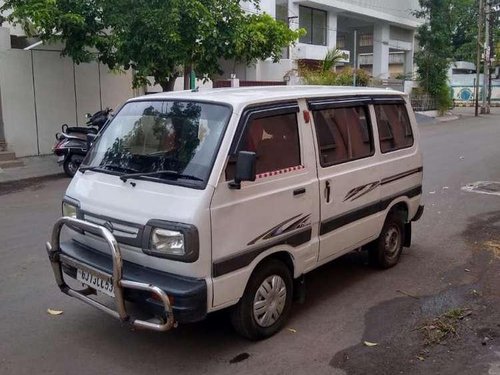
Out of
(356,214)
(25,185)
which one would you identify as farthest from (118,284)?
(25,185)

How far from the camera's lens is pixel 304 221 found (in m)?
4.48

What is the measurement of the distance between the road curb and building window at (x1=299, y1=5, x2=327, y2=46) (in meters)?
19.6

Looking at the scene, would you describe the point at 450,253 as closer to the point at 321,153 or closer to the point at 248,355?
the point at 321,153

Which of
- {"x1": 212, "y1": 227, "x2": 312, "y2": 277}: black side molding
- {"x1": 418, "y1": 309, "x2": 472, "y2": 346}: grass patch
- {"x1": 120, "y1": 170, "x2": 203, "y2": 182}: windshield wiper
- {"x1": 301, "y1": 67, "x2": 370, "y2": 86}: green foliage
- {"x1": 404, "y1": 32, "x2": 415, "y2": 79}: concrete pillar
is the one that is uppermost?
{"x1": 404, "y1": 32, "x2": 415, "y2": 79}: concrete pillar

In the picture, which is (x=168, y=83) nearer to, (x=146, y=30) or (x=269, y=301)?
(x=146, y=30)

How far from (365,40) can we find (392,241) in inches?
1507

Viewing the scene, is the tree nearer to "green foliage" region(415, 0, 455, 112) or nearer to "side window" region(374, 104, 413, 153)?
"side window" region(374, 104, 413, 153)

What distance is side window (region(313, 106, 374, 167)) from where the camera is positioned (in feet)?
15.5

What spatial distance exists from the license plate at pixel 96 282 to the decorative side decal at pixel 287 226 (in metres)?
1.00

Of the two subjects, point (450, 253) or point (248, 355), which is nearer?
point (248, 355)

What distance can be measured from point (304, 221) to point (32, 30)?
11141 mm

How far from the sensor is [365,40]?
41844 millimetres

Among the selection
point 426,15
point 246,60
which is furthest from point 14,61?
point 426,15

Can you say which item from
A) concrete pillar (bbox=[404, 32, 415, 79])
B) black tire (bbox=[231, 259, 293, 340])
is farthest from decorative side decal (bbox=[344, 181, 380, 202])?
concrete pillar (bbox=[404, 32, 415, 79])
